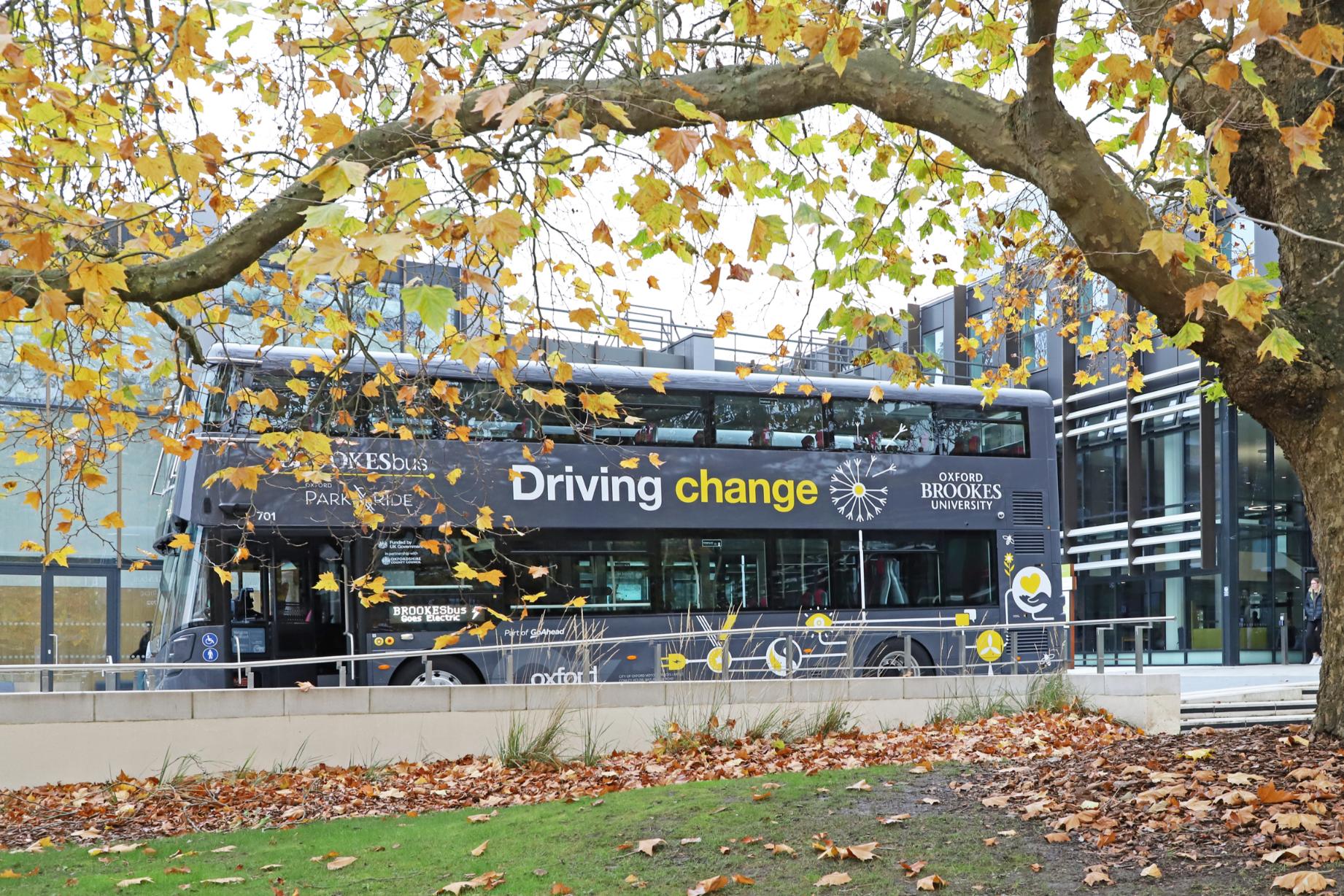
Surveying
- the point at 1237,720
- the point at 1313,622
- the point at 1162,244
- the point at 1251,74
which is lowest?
the point at 1237,720

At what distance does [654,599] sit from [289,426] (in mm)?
4670

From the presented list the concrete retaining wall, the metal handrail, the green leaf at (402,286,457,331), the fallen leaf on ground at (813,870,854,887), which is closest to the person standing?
the metal handrail

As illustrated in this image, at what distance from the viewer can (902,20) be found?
7574 millimetres

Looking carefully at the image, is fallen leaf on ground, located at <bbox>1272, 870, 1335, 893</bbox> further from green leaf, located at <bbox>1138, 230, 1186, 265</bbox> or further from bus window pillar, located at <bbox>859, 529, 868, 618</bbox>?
bus window pillar, located at <bbox>859, 529, 868, 618</bbox>

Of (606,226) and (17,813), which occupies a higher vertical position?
(606,226)

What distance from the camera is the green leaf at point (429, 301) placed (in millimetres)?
3775

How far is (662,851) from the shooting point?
19.6 ft

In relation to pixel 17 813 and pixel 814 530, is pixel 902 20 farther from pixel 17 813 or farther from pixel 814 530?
pixel 814 530

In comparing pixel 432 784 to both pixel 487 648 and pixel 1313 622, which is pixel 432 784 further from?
pixel 1313 622

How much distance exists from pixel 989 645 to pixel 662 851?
10731 mm

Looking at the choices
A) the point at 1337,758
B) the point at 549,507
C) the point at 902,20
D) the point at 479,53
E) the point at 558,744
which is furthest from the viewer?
the point at 549,507

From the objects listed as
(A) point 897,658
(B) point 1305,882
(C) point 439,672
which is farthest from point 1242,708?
(B) point 1305,882

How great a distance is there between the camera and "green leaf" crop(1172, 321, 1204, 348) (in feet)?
19.9

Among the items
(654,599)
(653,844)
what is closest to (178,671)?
(654,599)
